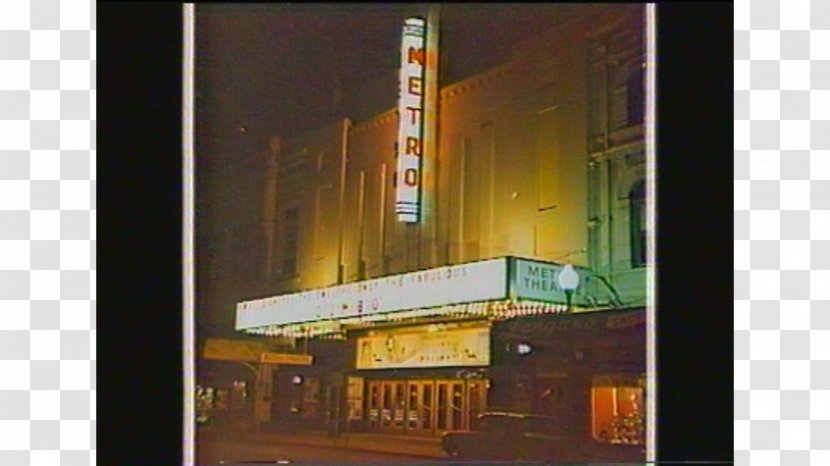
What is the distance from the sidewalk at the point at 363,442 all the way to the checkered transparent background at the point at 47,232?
1.61 feet

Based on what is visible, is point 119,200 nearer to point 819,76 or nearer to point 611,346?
point 611,346

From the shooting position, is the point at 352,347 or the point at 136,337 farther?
the point at 352,347

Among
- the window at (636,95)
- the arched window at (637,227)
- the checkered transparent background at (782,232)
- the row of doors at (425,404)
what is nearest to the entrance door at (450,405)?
the row of doors at (425,404)

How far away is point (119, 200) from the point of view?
294 centimetres

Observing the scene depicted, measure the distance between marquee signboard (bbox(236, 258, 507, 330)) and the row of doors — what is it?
23 centimetres

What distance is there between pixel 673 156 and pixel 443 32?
0.75 m

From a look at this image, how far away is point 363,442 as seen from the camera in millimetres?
3061

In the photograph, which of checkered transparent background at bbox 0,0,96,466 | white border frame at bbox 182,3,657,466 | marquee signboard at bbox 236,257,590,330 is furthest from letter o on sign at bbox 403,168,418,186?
checkered transparent background at bbox 0,0,96,466

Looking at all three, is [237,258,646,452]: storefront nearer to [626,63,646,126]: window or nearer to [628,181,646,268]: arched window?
[628,181,646,268]: arched window

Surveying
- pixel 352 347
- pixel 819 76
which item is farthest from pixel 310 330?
A: pixel 819 76

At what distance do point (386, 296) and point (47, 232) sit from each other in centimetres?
95

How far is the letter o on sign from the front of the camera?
3.16 meters

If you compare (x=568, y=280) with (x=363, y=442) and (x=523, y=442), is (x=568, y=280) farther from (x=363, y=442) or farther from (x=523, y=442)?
(x=363, y=442)

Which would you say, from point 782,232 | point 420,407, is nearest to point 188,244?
point 420,407
